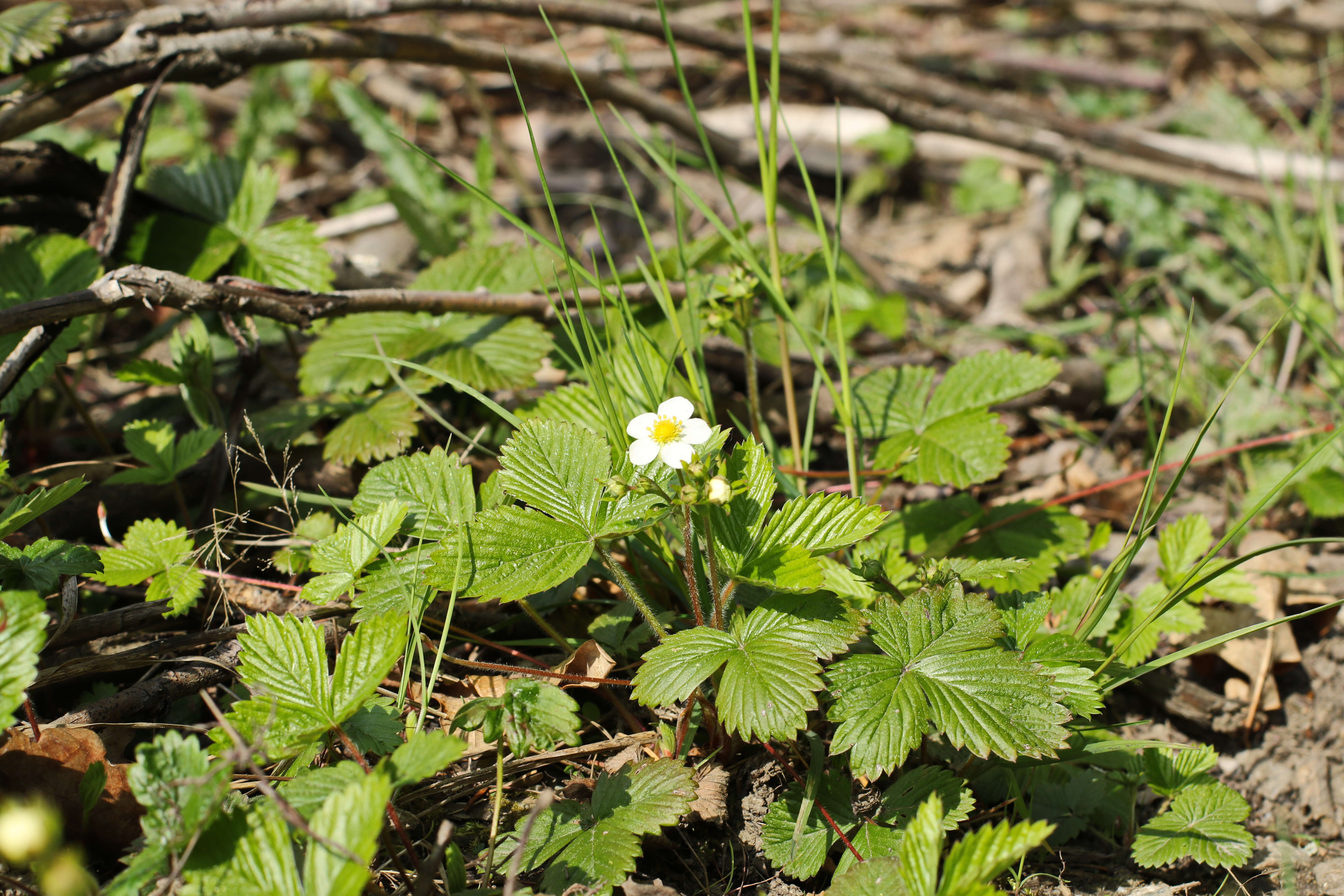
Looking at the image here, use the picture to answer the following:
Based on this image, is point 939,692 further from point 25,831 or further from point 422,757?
point 25,831

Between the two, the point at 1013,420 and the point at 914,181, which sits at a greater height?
the point at 914,181

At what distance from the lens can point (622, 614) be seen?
5.56 ft

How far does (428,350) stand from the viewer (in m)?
2.09

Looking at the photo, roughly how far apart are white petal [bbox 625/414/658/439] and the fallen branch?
0.33 meters

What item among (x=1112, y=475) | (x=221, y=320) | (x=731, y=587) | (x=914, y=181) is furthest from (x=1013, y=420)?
(x=221, y=320)

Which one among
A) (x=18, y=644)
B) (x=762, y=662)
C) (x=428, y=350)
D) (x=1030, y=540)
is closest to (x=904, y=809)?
(x=762, y=662)

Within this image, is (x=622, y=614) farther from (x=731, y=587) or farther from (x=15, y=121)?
(x=15, y=121)

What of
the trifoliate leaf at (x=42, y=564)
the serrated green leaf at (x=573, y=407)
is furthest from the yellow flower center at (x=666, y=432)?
the trifoliate leaf at (x=42, y=564)

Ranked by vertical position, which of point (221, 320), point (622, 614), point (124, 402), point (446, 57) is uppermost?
point (446, 57)

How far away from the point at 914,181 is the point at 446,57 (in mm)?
2462

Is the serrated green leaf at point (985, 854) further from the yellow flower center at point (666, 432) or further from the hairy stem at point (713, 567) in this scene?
the yellow flower center at point (666, 432)

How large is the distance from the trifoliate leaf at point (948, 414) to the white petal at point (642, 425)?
671 mm

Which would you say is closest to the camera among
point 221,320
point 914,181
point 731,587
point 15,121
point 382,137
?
point 731,587

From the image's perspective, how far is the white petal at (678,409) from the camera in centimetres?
140
